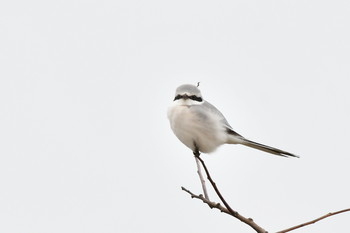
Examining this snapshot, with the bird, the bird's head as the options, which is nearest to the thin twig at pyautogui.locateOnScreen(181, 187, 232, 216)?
the bird

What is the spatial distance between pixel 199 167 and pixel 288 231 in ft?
3.02

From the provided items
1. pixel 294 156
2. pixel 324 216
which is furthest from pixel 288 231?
pixel 294 156

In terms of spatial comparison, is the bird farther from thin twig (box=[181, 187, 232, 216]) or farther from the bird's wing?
thin twig (box=[181, 187, 232, 216])

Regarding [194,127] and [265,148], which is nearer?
[194,127]

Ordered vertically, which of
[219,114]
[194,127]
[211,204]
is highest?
[219,114]

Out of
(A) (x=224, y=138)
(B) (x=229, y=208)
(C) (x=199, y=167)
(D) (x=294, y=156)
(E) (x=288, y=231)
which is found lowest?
(E) (x=288, y=231)

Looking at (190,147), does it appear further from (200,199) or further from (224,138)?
(200,199)

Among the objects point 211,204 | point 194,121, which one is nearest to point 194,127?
point 194,121

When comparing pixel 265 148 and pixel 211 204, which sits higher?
pixel 265 148

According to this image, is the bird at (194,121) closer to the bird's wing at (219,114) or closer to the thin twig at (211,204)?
the bird's wing at (219,114)

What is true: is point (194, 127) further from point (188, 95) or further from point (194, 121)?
point (188, 95)

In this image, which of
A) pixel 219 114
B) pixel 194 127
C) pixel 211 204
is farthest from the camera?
pixel 219 114

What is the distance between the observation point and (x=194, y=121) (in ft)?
10.8

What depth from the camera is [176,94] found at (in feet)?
11.1
